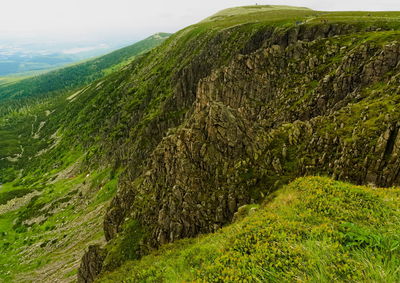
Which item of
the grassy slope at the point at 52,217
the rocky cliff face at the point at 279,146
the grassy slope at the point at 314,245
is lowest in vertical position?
the grassy slope at the point at 52,217

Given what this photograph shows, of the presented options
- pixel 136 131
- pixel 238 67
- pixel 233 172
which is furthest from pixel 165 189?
pixel 136 131

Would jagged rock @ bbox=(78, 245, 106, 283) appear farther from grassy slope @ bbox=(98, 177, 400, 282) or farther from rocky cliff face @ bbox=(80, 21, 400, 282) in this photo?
grassy slope @ bbox=(98, 177, 400, 282)

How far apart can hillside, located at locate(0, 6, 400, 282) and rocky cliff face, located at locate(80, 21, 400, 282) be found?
0.54 ft

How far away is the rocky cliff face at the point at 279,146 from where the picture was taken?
24.9 metres

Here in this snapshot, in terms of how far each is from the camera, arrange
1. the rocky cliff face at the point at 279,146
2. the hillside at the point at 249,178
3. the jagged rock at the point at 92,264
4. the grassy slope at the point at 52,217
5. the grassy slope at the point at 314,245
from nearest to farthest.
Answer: the grassy slope at the point at 314,245 → the hillside at the point at 249,178 → the rocky cliff face at the point at 279,146 → the jagged rock at the point at 92,264 → the grassy slope at the point at 52,217

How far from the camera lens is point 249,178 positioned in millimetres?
28844

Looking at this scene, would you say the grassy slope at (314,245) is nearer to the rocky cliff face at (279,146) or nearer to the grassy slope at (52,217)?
the rocky cliff face at (279,146)

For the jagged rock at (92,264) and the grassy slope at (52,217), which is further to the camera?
the grassy slope at (52,217)

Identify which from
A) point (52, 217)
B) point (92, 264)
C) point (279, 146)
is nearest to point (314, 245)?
point (279, 146)

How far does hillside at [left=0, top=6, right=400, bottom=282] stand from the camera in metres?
12.2

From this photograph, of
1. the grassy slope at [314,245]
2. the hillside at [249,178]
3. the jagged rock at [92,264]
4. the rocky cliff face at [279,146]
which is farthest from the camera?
the jagged rock at [92,264]

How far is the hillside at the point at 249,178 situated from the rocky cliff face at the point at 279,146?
16cm

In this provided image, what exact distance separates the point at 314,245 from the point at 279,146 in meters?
21.1

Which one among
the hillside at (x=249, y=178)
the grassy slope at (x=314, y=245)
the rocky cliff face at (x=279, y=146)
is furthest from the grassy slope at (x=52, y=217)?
the grassy slope at (x=314, y=245)
